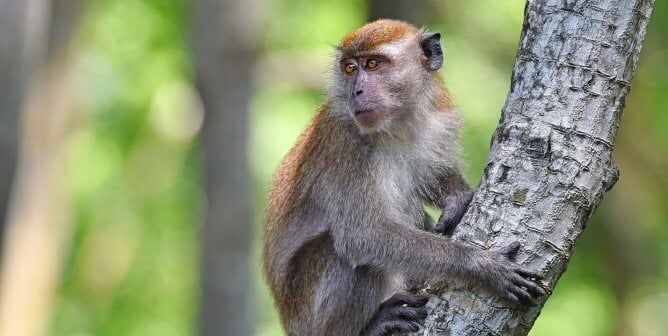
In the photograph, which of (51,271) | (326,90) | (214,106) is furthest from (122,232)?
(326,90)

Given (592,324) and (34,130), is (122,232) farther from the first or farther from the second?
(592,324)

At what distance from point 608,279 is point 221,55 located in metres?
7.72

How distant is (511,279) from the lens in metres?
5.65

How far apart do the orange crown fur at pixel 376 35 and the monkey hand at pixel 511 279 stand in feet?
8.31

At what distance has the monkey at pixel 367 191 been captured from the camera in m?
7.32

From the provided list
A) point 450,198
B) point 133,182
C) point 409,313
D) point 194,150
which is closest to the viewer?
point 409,313

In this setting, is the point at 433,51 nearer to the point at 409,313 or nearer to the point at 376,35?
the point at 376,35

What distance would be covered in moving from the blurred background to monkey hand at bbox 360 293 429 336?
3430 mm

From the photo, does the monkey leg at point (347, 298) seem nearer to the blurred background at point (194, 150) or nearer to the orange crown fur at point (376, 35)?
the orange crown fur at point (376, 35)

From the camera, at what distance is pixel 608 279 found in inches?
726

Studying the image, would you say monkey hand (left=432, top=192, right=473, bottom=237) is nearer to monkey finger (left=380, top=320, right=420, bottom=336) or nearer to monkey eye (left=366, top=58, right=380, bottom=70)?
monkey finger (left=380, top=320, right=420, bottom=336)

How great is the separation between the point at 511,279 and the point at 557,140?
77cm

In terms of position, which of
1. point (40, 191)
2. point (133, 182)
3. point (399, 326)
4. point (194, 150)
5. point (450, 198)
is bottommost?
point (133, 182)

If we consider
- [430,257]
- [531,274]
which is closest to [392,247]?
[430,257]
